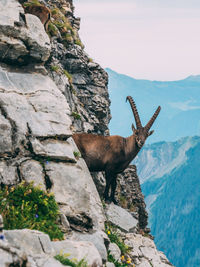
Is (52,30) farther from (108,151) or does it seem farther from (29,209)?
(29,209)

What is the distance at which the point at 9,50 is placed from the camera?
547 inches

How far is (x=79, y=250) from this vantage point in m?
8.17

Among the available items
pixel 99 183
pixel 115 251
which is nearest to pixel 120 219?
pixel 99 183

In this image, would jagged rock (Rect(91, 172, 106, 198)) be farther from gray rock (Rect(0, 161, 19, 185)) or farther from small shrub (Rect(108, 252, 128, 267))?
gray rock (Rect(0, 161, 19, 185))

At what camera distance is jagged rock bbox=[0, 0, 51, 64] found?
45.6 feet

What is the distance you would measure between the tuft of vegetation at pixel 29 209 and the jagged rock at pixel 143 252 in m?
5.90

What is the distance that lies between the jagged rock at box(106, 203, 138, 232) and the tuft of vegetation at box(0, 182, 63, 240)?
251 inches

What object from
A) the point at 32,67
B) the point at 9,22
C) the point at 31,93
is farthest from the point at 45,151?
the point at 9,22

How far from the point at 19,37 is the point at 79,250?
30.4 feet

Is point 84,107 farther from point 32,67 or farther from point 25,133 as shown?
point 25,133

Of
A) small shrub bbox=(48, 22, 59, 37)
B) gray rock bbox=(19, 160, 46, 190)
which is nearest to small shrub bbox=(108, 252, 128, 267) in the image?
gray rock bbox=(19, 160, 46, 190)

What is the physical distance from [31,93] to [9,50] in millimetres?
1969

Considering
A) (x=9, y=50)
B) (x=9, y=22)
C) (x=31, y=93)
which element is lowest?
(x=31, y=93)

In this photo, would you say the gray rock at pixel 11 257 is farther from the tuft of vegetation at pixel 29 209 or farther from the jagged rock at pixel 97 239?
the jagged rock at pixel 97 239
